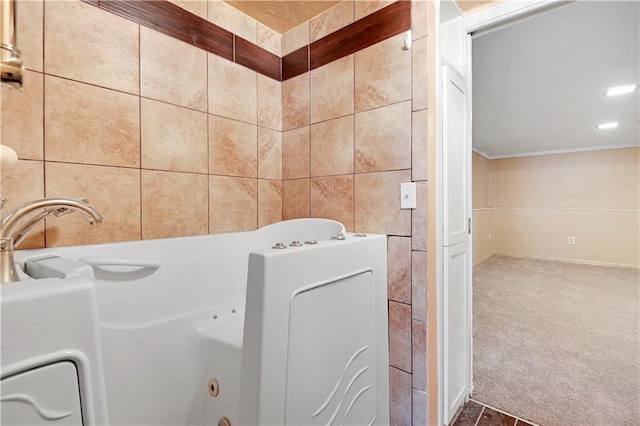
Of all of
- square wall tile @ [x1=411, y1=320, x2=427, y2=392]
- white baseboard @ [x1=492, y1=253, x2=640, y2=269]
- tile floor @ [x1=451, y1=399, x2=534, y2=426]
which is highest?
square wall tile @ [x1=411, y1=320, x2=427, y2=392]

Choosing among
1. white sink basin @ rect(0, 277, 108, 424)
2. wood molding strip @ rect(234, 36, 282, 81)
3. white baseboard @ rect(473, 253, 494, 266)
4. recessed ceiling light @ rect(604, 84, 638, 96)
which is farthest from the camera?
white baseboard @ rect(473, 253, 494, 266)

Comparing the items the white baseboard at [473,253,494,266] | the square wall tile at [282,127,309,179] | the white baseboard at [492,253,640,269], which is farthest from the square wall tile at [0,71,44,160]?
the white baseboard at [492,253,640,269]

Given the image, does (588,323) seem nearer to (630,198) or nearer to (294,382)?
(294,382)

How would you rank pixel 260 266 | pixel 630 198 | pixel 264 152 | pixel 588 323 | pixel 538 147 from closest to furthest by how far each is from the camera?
pixel 260 266, pixel 264 152, pixel 588 323, pixel 630 198, pixel 538 147

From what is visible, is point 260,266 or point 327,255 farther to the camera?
point 327,255

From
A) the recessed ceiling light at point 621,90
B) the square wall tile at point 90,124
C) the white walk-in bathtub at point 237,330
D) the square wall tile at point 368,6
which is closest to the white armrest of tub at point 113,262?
the white walk-in bathtub at point 237,330

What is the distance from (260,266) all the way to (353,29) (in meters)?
1.41

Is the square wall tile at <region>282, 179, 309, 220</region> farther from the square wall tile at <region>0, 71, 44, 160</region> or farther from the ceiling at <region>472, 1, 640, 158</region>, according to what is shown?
the ceiling at <region>472, 1, 640, 158</region>

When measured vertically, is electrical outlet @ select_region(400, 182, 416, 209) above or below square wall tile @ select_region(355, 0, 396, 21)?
below

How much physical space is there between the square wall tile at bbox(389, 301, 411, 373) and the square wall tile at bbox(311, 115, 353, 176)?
0.73 metres

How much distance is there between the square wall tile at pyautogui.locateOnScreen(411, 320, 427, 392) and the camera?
128 cm

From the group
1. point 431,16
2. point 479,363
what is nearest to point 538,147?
point 479,363

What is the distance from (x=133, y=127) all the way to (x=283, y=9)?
41.5 inches

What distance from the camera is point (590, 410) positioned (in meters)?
1.47
